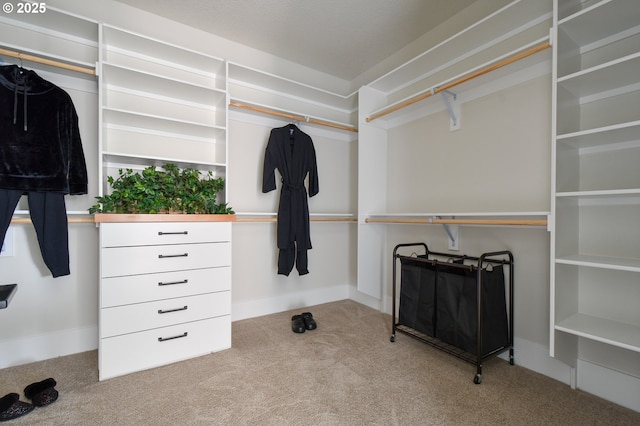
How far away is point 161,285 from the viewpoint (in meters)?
1.86

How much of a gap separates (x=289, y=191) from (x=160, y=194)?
109 cm

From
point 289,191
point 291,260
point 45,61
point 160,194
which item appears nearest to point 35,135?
point 45,61

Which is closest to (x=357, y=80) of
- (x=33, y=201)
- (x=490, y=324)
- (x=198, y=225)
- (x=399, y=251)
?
(x=399, y=251)

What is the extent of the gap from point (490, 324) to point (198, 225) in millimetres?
1951

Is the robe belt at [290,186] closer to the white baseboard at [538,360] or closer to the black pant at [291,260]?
the black pant at [291,260]

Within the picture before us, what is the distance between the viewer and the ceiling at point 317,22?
7.13ft

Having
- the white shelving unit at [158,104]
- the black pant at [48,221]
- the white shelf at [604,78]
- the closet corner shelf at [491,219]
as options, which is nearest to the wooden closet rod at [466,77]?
the white shelf at [604,78]

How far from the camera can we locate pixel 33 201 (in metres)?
1.75

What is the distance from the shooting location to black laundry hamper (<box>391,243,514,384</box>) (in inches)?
68.2

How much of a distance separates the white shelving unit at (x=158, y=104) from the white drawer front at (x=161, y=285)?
714 millimetres

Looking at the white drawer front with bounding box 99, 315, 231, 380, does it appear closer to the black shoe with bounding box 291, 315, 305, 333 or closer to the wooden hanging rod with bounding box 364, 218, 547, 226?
the black shoe with bounding box 291, 315, 305, 333

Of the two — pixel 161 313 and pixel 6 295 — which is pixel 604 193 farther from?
pixel 6 295

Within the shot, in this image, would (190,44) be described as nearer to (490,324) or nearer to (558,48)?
(558,48)

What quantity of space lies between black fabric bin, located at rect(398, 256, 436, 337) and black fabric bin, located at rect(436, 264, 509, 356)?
0.05m
